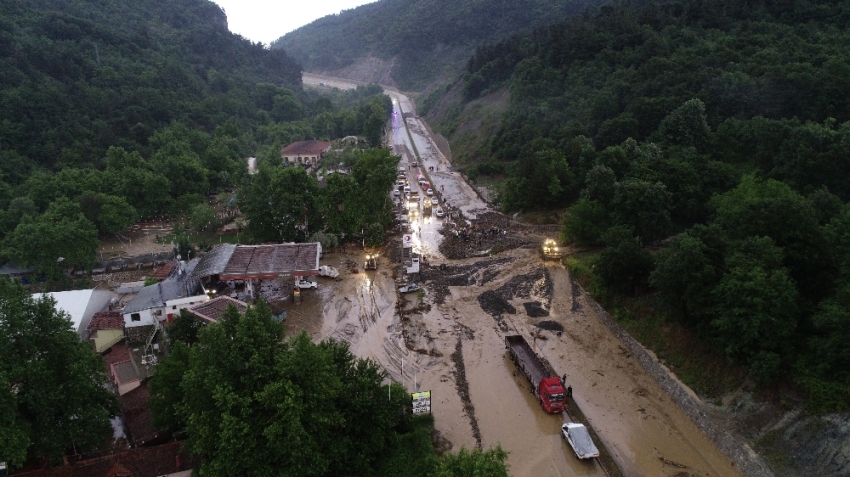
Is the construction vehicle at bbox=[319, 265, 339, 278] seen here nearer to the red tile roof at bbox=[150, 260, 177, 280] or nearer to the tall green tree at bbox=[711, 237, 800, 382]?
the red tile roof at bbox=[150, 260, 177, 280]

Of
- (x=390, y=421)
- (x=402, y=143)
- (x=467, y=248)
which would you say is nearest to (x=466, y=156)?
(x=402, y=143)

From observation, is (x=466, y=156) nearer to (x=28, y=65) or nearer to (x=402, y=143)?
(x=402, y=143)

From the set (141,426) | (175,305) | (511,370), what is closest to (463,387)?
(511,370)

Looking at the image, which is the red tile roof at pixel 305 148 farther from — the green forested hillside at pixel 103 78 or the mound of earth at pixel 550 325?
the mound of earth at pixel 550 325

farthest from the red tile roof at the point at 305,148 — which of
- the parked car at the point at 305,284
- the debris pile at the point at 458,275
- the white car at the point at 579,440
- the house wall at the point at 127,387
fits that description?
the white car at the point at 579,440

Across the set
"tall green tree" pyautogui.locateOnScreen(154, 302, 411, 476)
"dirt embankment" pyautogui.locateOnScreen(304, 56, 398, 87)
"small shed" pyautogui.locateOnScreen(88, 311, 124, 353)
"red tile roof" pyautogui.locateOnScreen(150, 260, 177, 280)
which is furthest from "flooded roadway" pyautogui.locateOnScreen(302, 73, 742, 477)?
"dirt embankment" pyautogui.locateOnScreen(304, 56, 398, 87)

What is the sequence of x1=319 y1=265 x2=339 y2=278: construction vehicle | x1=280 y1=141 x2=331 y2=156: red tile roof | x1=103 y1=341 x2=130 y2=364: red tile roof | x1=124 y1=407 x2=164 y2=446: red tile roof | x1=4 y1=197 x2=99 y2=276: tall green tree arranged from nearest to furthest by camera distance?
x1=124 y1=407 x2=164 y2=446: red tile roof < x1=103 y1=341 x2=130 y2=364: red tile roof < x1=4 y1=197 x2=99 y2=276: tall green tree < x1=319 y1=265 x2=339 y2=278: construction vehicle < x1=280 y1=141 x2=331 y2=156: red tile roof
